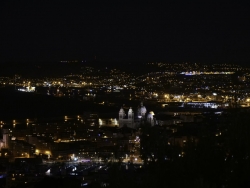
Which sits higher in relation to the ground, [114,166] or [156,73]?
[156,73]

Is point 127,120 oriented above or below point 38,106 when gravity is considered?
below

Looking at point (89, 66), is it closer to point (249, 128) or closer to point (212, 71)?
point (212, 71)

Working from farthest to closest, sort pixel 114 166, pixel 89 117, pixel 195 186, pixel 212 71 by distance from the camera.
Result: pixel 212 71 < pixel 89 117 < pixel 114 166 < pixel 195 186

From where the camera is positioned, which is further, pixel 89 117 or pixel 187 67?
pixel 187 67

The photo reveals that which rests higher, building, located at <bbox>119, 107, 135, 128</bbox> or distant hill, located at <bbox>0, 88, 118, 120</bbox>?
distant hill, located at <bbox>0, 88, 118, 120</bbox>

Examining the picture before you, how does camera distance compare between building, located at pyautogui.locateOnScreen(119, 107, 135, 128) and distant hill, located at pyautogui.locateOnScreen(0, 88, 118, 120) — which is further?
distant hill, located at pyautogui.locateOnScreen(0, 88, 118, 120)

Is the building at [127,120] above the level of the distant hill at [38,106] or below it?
below

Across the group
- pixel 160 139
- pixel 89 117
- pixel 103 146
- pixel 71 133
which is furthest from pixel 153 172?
pixel 89 117

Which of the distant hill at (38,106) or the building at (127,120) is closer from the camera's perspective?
the building at (127,120)

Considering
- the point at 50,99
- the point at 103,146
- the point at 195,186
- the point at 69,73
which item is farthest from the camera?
the point at 69,73

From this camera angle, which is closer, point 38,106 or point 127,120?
point 127,120

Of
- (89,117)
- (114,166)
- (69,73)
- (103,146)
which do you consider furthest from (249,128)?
(69,73)
